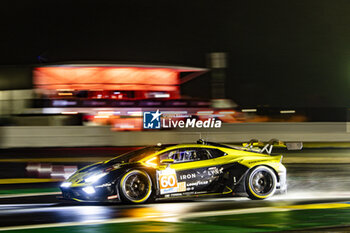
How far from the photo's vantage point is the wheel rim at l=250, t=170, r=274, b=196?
912 centimetres

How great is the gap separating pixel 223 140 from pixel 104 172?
58.8 feet

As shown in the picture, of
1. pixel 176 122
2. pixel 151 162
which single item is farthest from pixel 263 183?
pixel 176 122

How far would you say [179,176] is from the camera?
28.7 ft

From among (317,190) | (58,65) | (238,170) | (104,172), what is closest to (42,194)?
(104,172)

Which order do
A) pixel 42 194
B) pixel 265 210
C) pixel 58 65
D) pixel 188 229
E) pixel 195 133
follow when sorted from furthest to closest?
1. pixel 58 65
2. pixel 195 133
3. pixel 42 194
4. pixel 265 210
5. pixel 188 229

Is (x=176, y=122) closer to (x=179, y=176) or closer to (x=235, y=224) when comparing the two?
(x=179, y=176)

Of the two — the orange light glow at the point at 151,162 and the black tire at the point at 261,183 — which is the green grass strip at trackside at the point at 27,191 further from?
the black tire at the point at 261,183

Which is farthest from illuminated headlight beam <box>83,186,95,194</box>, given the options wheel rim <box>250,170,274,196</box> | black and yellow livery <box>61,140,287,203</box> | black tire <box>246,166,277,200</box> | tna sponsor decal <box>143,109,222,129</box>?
tna sponsor decal <box>143,109,222,129</box>

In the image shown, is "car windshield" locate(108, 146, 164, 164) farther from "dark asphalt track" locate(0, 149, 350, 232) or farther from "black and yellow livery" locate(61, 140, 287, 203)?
"dark asphalt track" locate(0, 149, 350, 232)

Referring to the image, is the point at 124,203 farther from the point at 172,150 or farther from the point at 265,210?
the point at 265,210

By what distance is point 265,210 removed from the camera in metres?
8.01

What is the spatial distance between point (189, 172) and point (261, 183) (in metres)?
1.38

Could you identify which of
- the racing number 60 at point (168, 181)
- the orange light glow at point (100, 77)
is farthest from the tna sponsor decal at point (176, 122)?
the orange light glow at point (100, 77)

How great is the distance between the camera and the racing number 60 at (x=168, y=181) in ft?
28.4
